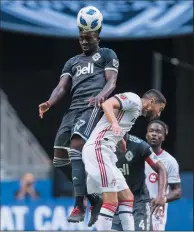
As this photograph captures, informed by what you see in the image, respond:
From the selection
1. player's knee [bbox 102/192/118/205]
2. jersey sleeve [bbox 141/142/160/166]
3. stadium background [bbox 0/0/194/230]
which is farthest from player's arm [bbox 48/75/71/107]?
stadium background [bbox 0/0/194/230]

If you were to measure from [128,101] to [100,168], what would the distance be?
74 centimetres

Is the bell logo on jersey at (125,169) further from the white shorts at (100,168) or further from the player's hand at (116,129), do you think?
the player's hand at (116,129)

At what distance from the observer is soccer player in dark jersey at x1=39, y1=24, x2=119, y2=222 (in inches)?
387

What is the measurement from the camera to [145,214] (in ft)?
37.3

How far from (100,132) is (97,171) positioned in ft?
1.35

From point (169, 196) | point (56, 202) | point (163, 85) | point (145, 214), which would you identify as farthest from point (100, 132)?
point (163, 85)

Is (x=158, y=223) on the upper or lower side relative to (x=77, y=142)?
lower

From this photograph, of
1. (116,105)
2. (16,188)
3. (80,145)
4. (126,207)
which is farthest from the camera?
(16,188)

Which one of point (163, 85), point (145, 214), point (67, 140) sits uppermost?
point (163, 85)

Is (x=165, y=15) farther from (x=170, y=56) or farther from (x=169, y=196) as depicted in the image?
(x=169, y=196)

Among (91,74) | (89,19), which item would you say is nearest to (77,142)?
(91,74)

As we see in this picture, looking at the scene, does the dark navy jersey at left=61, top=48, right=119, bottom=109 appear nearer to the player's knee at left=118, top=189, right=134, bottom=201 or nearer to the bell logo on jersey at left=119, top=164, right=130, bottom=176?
the player's knee at left=118, top=189, right=134, bottom=201

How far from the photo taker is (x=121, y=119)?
978cm

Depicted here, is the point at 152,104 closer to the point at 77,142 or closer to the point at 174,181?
the point at 77,142
